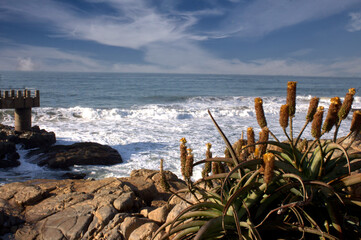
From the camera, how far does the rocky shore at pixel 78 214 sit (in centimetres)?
316

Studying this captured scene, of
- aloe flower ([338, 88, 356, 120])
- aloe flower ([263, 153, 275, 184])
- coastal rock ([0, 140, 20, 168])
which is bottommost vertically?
coastal rock ([0, 140, 20, 168])

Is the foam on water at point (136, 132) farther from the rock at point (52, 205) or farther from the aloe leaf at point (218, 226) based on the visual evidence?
the aloe leaf at point (218, 226)

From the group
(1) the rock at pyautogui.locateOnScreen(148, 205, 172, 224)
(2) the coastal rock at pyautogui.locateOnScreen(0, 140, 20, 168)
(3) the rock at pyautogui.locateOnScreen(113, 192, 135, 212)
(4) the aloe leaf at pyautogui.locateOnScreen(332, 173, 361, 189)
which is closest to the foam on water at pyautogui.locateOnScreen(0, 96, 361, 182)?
(2) the coastal rock at pyautogui.locateOnScreen(0, 140, 20, 168)

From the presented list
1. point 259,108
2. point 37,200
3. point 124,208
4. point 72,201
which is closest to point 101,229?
point 124,208

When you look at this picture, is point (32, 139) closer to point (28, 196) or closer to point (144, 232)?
point (28, 196)

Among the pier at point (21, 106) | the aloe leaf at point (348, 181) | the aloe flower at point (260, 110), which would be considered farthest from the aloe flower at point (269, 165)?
the pier at point (21, 106)

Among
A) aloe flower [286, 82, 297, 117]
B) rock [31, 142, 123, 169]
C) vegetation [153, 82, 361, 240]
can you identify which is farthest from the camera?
rock [31, 142, 123, 169]

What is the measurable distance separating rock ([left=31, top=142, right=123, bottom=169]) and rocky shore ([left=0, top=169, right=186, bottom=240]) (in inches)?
277

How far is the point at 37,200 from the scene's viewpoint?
415 cm

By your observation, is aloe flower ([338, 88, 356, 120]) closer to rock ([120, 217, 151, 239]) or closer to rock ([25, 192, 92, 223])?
rock ([120, 217, 151, 239])

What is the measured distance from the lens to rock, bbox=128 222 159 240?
9.56ft

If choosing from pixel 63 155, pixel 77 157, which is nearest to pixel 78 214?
pixel 77 157

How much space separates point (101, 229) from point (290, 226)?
7.24ft

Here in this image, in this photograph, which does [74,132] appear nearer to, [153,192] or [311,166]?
[153,192]
